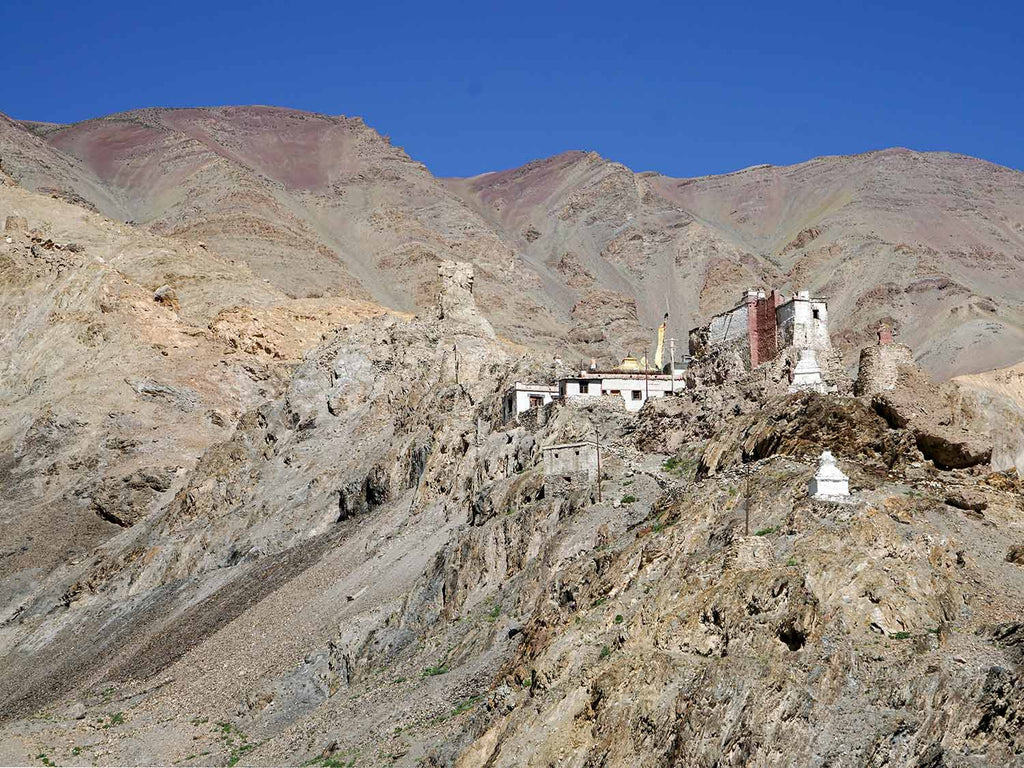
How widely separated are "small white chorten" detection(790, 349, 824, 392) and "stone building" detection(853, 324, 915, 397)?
25.0 ft

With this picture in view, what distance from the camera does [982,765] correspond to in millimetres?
21062

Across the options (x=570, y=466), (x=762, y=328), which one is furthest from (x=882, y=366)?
(x=762, y=328)

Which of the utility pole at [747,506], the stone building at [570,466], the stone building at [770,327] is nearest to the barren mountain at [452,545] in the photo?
the utility pole at [747,506]

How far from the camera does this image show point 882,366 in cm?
3569

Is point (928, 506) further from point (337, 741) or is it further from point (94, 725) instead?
point (94, 725)

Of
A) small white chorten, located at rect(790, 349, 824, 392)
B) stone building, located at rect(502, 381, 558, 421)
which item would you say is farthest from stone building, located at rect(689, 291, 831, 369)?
stone building, located at rect(502, 381, 558, 421)

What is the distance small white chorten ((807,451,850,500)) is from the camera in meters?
29.8

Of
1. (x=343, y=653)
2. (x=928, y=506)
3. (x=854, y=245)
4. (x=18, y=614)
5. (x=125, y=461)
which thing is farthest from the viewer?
(x=854, y=245)

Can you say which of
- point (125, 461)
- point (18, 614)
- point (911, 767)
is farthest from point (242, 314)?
point (911, 767)

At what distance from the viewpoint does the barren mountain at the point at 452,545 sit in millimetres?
25641

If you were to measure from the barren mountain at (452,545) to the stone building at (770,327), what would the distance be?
2.84ft

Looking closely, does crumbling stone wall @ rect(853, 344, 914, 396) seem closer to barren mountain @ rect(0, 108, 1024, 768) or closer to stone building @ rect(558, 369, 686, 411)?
barren mountain @ rect(0, 108, 1024, 768)

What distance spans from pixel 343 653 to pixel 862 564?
73.7 feet

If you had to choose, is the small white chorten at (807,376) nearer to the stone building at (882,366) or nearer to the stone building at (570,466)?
the stone building at (570,466)
